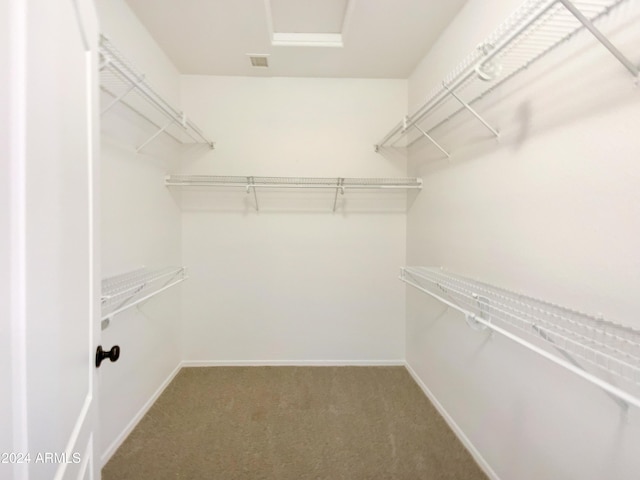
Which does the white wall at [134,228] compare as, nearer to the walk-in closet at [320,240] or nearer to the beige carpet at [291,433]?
the walk-in closet at [320,240]

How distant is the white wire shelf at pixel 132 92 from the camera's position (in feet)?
4.12

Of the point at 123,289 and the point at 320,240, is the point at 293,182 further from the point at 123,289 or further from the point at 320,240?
the point at 123,289

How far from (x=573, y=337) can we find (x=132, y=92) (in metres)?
2.39

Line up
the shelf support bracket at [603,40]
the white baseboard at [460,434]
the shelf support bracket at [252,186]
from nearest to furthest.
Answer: the shelf support bracket at [603,40] < the white baseboard at [460,434] < the shelf support bracket at [252,186]

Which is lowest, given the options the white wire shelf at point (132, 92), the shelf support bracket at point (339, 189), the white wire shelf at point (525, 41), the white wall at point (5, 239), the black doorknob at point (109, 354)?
the black doorknob at point (109, 354)

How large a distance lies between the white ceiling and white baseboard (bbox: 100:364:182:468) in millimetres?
2490

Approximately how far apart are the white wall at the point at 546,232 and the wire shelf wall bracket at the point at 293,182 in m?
0.53

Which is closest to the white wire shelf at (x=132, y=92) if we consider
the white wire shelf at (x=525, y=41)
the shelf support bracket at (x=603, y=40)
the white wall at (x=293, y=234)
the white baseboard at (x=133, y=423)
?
the white wall at (x=293, y=234)

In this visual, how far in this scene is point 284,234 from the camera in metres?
2.66

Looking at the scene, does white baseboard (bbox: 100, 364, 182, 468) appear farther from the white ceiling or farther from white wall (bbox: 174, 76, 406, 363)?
the white ceiling

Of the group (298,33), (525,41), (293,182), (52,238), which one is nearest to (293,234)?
(293,182)

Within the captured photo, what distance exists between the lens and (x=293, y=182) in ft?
7.93

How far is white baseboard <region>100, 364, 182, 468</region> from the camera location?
1609 millimetres

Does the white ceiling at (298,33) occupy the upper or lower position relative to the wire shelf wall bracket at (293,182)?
upper
